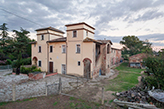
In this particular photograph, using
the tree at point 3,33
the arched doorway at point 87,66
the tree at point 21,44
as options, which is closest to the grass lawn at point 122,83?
the arched doorway at point 87,66

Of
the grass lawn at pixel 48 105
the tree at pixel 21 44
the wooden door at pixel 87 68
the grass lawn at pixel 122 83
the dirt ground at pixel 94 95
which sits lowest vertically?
the grass lawn at pixel 122 83

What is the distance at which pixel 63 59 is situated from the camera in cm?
1655

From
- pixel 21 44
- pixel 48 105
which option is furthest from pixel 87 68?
pixel 21 44

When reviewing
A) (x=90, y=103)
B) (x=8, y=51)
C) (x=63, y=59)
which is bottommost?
(x=90, y=103)

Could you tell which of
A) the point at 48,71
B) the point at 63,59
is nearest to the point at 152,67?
the point at 63,59

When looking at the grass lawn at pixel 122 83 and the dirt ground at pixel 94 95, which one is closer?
the dirt ground at pixel 94 95

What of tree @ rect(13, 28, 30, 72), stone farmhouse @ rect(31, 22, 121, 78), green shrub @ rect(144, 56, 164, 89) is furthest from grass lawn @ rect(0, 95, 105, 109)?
tree @ rect(13, 28, 30, 72)

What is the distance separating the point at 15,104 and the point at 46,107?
88.8 inches

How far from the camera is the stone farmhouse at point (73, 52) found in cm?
1428

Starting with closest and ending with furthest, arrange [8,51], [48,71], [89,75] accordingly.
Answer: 1. [89,75]
2. [48,71]
3. [8,51]

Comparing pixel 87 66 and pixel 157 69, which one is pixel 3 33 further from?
pixel 157 69

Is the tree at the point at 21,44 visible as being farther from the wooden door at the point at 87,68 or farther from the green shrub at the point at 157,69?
the green shrub at the point at 157,69

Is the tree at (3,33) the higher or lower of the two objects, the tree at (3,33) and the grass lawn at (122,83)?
the higher

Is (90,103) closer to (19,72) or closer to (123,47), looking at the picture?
(19,72)
